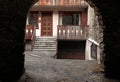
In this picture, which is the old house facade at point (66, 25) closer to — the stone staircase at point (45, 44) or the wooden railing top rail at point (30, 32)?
the stone staircase at point (45, 44)

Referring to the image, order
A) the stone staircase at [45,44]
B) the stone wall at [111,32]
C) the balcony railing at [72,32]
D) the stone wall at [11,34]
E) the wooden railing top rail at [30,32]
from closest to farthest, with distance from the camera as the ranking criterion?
1. the stone wall at [11,34]
2. the stone wall at [111,32]
3. the stone staircase at [45,44]
4. the wooden railing top rail at [30,32]
5. the balcony railing at [72,32]

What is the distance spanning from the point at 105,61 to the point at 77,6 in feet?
50.7

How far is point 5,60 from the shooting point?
7.23m

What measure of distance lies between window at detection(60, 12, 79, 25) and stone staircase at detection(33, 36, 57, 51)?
9.25 feet

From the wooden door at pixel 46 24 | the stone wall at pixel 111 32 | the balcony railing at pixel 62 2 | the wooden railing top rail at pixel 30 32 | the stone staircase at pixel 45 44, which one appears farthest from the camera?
the wooden door at pixel 46 24

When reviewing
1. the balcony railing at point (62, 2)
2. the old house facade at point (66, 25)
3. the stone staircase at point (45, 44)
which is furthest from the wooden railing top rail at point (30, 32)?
A: the balcony railing at point (62, 2)

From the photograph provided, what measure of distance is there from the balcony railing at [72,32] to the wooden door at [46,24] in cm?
251

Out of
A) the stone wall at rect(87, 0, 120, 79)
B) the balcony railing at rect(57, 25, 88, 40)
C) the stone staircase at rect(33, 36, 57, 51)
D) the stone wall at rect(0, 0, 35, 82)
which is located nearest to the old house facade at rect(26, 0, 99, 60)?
the balcony railing at rect(57, 25, 88, 40)

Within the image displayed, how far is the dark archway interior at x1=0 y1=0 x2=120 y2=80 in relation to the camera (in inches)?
282

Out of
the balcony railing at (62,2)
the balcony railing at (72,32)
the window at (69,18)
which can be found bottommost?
the balcony railing at (72,32)

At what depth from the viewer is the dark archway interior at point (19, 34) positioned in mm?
7168

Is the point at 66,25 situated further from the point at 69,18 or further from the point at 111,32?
the point at 111,32

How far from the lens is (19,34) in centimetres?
735

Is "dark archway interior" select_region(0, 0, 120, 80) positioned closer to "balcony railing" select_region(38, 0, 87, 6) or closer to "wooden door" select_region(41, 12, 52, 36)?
"balcony railing" select_region(38, 0, 87, 6)
